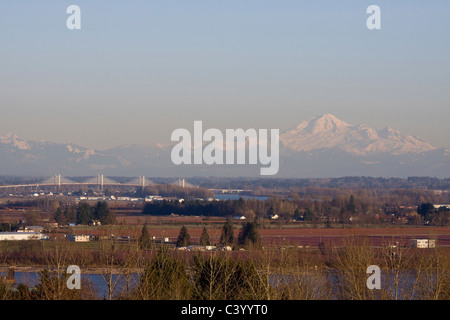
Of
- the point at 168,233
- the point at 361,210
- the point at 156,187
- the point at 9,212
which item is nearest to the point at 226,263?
the point at 168,233

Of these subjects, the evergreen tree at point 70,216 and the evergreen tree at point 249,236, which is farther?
the evergreen tree at point 70,216

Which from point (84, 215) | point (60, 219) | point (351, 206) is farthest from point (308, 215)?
point (60, 219)

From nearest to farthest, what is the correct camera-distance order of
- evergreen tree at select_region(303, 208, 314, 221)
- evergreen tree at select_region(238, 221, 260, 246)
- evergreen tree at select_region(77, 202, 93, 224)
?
1. evergreen tree at select_region(238, 221, 260, 246)
2. evergreen tree at select_region(77, 202, 93, 224)
3. evergreen tree at select_region(303, 208, 314, 221)

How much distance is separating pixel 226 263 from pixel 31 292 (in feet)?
7.67

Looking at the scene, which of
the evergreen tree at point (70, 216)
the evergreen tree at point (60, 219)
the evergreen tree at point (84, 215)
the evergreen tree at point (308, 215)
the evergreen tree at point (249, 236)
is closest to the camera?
the evergreen tree at point (249, 236)

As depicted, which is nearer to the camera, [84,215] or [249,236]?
[249,236]

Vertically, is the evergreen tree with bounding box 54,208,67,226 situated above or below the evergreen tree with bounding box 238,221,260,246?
below

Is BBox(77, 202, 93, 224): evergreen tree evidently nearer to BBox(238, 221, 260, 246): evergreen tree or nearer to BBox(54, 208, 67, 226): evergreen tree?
BBox(54, 208, 67, 226): evergreen tree

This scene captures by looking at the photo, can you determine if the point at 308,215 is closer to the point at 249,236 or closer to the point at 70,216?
the point at 70,216

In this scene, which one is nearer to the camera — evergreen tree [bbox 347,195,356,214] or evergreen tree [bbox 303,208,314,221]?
evergreen tree [bbox 303,208,314,221]

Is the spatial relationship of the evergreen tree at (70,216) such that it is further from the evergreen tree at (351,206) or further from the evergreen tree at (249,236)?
the evergreen tree at (351,206)

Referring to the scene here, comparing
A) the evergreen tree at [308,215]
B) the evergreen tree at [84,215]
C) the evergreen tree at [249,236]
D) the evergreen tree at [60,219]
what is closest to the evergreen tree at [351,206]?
the evergreen tree at [308,215]

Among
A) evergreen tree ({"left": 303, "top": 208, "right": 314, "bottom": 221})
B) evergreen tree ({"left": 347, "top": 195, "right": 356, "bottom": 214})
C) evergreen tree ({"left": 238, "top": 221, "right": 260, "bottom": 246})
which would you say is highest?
Result: evergreen tree ({"left": 238, "top": 221, "right": 260, "bottom": 246})

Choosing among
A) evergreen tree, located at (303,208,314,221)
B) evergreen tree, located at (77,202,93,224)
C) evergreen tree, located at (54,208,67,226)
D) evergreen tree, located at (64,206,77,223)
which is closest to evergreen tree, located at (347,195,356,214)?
evergreen tree, located at (303,208,314,221)
